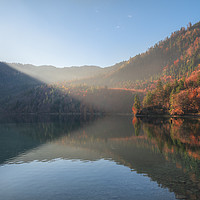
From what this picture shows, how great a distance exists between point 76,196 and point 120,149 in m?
21.7

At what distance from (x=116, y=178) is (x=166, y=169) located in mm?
7475

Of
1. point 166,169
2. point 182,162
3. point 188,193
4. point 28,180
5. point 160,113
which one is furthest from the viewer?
point 160,113

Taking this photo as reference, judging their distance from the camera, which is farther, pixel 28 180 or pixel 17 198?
pixel 28 180

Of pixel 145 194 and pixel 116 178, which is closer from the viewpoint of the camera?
pixel 145 194

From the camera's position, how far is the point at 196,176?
864 inches

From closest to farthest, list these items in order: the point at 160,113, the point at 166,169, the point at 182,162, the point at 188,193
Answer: the point at 188,193 → the point at 166,169 → the point at 182,162 → the point at 160,113

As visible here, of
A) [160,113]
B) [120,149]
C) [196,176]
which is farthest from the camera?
[160,113]

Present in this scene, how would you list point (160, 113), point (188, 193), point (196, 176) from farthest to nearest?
point (160, 113)
point (196, 176)
point (188, 193)

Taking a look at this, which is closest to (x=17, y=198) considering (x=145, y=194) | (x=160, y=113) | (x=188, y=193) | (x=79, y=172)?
(x=79, y=172)

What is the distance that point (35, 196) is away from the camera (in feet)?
60.8

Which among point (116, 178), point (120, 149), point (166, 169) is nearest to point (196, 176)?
point (166, 169)

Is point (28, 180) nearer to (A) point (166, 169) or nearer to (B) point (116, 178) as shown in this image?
(B) point (116, 178)

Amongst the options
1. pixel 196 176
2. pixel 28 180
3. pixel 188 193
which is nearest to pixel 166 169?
pixel 196 176

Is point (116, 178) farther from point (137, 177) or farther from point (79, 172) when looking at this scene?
point (79, 172)
